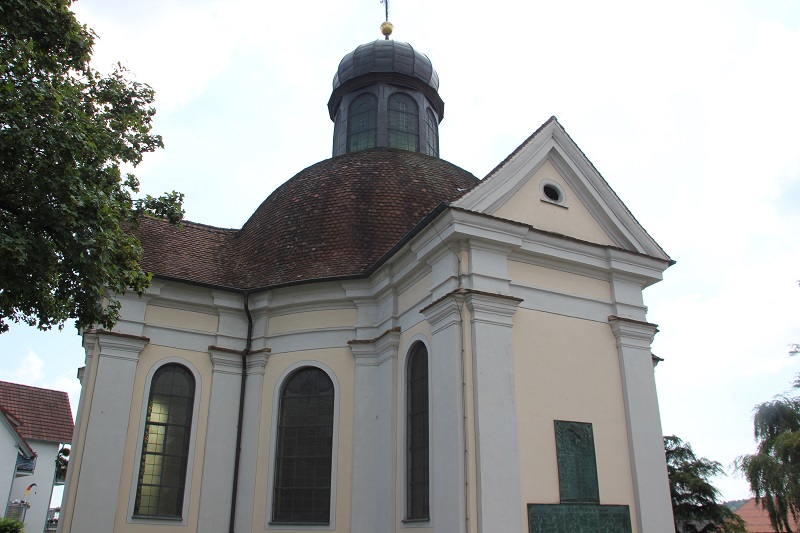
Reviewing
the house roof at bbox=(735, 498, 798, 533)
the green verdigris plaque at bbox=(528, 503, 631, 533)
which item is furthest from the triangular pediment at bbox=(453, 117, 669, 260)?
the house roof at bbox=(735, 498, 798, 533)

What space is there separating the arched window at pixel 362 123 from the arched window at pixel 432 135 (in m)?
1.65

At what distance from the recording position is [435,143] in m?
21.3

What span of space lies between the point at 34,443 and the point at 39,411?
6.02 ft

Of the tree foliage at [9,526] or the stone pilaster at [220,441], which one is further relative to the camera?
Answer: the tree foliage at [9,526]

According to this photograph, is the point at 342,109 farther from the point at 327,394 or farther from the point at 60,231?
the point at 60,231

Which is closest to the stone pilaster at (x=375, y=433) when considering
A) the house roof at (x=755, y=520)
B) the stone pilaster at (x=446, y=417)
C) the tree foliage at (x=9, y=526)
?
the stone pilaster at (x=446, y=417)

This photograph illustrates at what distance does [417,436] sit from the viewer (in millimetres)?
11414

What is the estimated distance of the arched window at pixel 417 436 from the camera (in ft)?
35.8

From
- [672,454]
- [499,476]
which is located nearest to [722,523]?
[672,454]

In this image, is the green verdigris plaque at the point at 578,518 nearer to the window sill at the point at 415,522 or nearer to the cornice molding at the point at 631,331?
the window sill at the point at 415,522

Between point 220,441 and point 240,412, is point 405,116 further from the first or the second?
point 220,441

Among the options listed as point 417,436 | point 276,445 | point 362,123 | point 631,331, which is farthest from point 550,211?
point 362,123

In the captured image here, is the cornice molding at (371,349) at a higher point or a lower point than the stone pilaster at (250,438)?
higher

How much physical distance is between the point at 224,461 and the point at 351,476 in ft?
8.69
